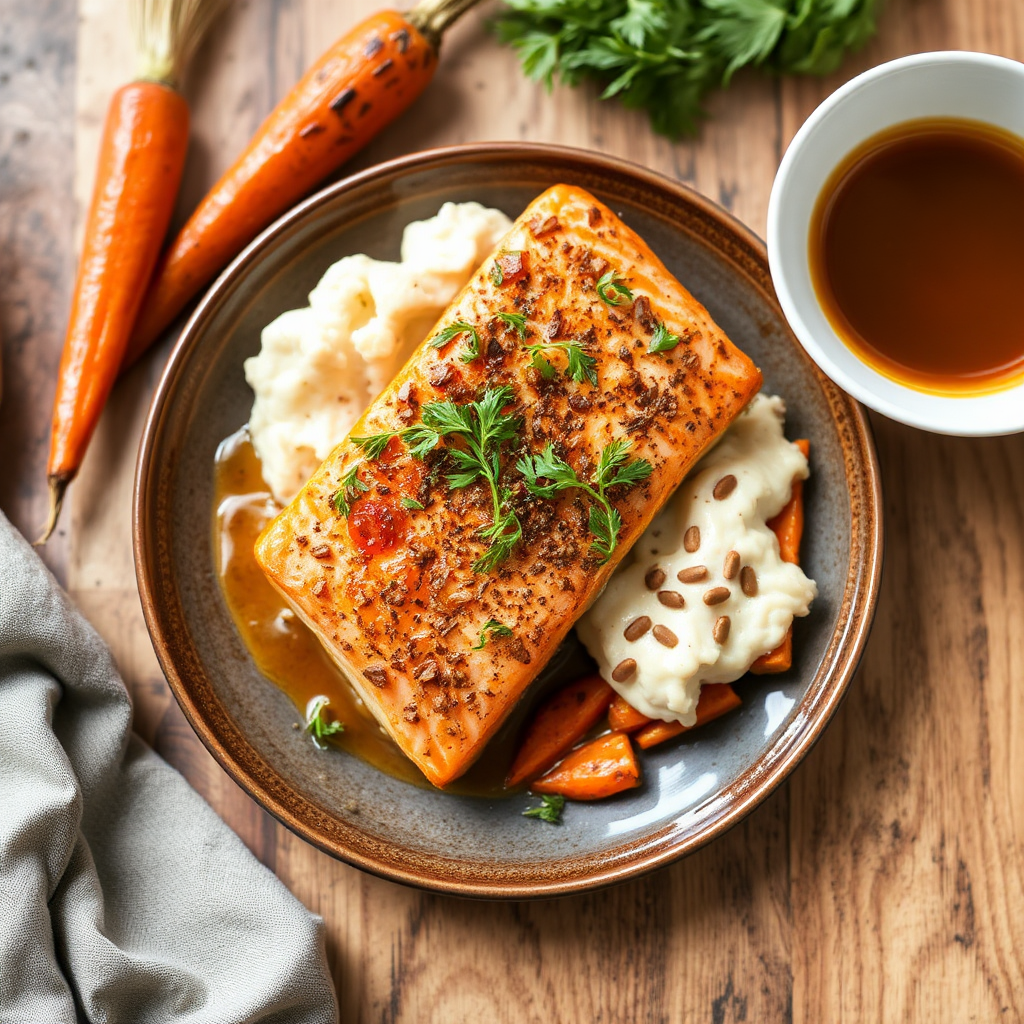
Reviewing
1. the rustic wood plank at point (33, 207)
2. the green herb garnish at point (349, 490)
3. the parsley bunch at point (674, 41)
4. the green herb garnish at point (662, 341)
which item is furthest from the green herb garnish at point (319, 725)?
the parsley bunch at point (674, 41)

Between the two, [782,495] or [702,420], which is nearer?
[702,420]

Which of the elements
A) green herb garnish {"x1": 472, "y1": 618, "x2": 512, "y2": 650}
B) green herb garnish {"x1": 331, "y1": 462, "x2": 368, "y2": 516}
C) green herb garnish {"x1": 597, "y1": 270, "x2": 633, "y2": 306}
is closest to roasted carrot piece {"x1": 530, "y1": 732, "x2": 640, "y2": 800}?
green herb garnish {"x1": 472, "y1": 618, "x2": 512, "y2": 650}

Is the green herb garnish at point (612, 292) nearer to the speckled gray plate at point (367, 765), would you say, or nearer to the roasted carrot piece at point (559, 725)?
the speckled gray plate at point (367, 765)

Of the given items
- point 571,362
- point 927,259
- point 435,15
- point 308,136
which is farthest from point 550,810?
point 435,15

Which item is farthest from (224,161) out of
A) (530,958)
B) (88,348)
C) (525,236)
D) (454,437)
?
(530,958)

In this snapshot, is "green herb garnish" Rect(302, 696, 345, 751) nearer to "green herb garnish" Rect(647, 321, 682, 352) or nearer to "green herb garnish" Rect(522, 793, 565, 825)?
"green herb garnish" Rect(522, 793, 565, 825)

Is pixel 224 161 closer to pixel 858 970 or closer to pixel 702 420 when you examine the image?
pixel 702 420
